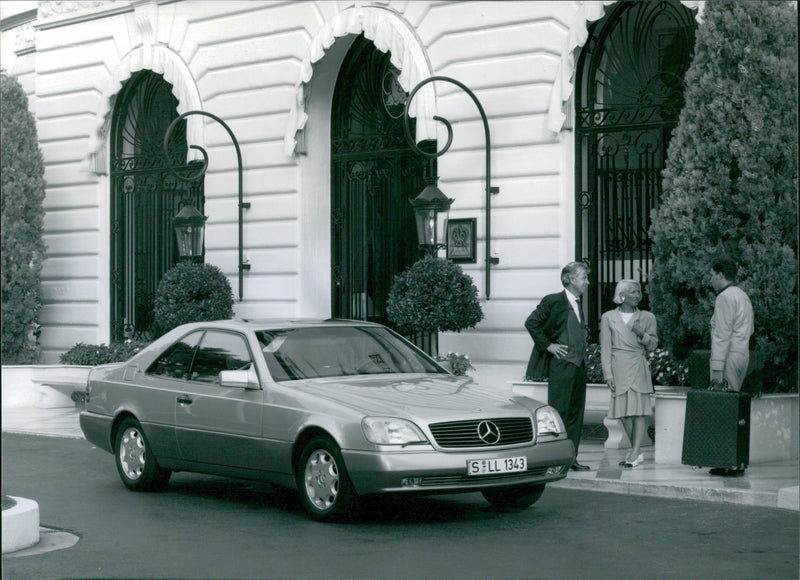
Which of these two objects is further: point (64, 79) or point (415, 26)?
point (64, 79)

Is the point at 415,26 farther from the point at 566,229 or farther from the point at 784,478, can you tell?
the point at 784,478

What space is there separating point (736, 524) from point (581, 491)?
2.00 m

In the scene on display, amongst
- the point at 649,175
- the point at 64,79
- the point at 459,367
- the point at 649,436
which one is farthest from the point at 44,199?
the point at 649,436

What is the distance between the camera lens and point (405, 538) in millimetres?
8391

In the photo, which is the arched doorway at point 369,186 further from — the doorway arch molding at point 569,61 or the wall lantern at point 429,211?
the doorway arch molding at point 569,61

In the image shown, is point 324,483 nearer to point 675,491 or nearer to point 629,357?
A: point 675,491

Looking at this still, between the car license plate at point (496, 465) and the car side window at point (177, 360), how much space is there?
2808 millimetres

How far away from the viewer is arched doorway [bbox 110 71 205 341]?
21.6 metres

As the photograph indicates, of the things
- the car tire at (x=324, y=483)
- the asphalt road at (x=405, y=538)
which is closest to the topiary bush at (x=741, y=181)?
the asphalt road at (x=405, y=538)

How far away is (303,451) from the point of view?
9195mm

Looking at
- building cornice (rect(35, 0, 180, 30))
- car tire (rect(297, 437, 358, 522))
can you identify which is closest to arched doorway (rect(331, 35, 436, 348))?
building cornice (rect(35, 0, 180, 30))

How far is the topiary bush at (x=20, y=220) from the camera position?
2162 centimetres

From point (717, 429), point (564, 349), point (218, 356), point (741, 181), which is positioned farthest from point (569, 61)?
point (218, 356)

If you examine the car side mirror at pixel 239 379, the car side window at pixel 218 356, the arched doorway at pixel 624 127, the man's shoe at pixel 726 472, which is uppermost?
the arched doorway at pixel 624 127
